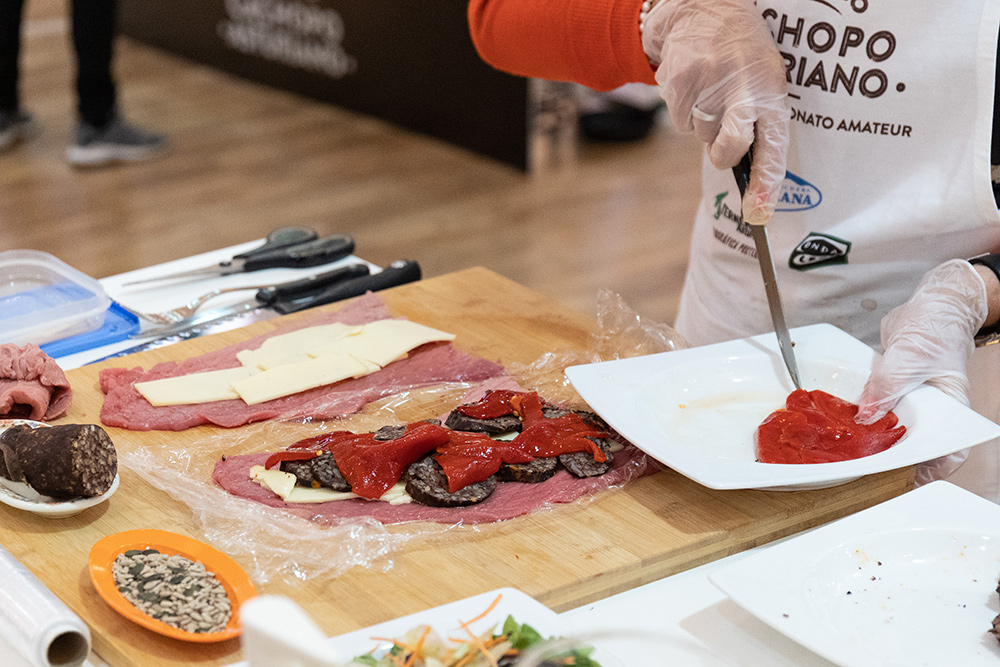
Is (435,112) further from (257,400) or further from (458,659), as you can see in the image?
(458,659)

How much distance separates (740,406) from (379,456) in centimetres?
50

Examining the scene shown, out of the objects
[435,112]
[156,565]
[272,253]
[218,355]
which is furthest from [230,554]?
[435,112]

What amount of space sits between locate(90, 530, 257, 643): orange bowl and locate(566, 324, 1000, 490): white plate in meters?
0.47

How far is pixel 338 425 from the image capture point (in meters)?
1.42

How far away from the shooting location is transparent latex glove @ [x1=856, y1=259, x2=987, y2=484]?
4.35 feet

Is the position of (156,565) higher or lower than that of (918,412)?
lower

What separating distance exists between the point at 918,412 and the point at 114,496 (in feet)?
3.20

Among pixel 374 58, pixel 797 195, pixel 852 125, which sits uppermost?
pixel 852 125

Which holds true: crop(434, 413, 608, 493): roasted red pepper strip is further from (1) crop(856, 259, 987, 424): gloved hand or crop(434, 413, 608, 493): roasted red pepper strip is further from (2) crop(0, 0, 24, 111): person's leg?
(2) crop(0, 0, 24, 111): person's leg

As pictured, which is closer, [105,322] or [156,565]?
[156,565]

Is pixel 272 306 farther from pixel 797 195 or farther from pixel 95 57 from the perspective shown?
pixel 95 57

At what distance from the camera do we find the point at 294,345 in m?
1.59

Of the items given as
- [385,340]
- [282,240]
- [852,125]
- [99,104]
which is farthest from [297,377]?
[99,104]

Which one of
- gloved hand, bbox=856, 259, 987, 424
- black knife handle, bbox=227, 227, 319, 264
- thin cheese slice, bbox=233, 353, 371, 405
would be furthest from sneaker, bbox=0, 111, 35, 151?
gloved hand, bbox=856, 259, 987, 424
